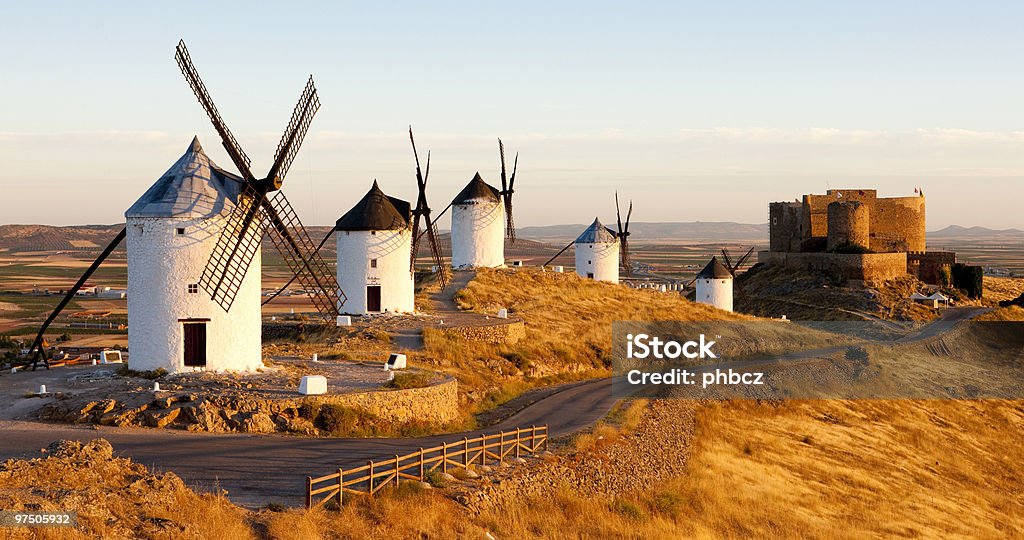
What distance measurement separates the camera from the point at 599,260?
5956 centimetres

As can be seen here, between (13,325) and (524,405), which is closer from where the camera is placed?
(524,405)

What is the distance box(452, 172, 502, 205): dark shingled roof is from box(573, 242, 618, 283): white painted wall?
889 centimetres

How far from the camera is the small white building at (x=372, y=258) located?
39000 millimetres

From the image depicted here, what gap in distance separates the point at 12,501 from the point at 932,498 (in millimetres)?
22572

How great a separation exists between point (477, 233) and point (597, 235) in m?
9.70

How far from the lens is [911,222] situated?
71.8m

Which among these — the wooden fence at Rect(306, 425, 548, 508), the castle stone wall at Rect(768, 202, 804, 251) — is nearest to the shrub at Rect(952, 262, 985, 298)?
the castle stone wall at Rect(768, 202, 804, 251)

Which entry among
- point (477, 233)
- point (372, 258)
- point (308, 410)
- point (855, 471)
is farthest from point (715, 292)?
point (308, 410)

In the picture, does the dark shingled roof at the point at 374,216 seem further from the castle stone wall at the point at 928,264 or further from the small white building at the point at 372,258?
the castle stone wall at the point at 928,264

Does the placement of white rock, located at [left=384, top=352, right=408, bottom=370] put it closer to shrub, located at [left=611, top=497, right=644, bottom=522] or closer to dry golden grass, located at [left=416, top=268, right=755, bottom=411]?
dry golden grass, located at [left=416, top=268, right=755, bottom=411]

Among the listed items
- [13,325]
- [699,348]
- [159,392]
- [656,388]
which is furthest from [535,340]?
[13,325]

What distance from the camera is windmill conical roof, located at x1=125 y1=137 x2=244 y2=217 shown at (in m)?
24.4

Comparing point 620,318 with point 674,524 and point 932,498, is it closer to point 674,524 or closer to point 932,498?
point 932,498

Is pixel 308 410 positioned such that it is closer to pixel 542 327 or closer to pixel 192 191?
pixel 192 191
